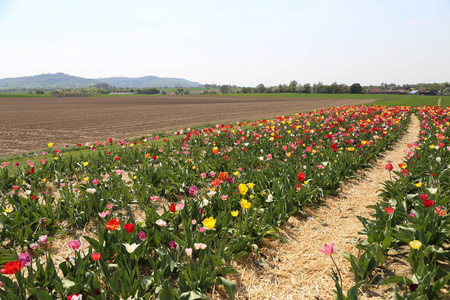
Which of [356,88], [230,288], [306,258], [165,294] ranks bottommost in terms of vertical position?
[306,258]

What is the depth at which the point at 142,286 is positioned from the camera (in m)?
2.96

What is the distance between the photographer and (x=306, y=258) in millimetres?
3869

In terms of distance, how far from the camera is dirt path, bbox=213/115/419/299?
326cm

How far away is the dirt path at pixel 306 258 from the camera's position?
10.7 feet

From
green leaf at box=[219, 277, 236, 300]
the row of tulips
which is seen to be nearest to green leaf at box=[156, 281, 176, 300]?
green leaf at box=[219, 277, 236, 300]

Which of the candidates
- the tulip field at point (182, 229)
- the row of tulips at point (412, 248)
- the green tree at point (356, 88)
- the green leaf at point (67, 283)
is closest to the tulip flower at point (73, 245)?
the tulip field at point (182, 229)

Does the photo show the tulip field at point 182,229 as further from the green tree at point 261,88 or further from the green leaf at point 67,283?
the green tree at point 261,88

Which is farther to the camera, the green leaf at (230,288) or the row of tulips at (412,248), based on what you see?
the green leaf at (230,288)

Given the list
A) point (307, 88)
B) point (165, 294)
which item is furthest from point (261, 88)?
point (165, 294)

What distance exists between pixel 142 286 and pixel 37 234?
7.38ft

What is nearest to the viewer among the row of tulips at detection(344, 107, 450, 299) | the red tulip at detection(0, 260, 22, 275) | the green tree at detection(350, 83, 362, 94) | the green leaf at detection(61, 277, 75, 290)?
the red tulip at detection(0, 260, 22, 275)

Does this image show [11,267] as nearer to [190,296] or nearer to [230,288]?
→ [190,296]

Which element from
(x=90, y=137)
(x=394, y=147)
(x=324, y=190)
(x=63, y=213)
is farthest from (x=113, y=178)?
(x=90, y=137)

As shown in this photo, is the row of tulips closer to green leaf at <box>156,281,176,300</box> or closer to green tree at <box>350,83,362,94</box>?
green leaf at <box>156,281,176,300</box>
